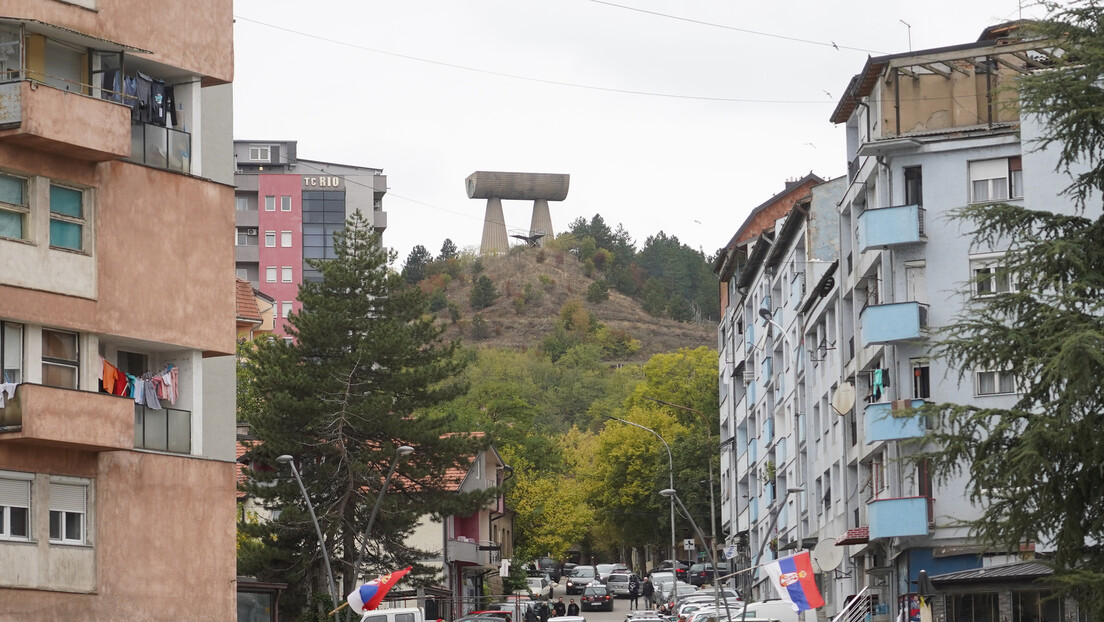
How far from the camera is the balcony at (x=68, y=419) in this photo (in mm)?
26078

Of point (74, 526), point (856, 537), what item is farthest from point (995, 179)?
point (74, 526)

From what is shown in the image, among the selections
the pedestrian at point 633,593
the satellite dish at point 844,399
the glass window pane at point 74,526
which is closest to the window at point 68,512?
the glass window pane at point 74,526

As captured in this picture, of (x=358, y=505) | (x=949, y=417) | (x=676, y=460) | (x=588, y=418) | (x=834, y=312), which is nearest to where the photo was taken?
(x=949, y=417)

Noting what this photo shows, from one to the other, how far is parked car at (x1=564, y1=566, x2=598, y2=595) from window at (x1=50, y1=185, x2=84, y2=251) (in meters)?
62.2

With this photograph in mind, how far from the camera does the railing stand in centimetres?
2878

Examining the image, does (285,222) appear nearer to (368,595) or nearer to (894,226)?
(894,226)

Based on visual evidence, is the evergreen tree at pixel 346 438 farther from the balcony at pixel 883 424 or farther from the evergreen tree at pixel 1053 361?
the evergreen tree at pixel 1053 361

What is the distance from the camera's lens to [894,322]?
4922 centimetres

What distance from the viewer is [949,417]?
2411cm

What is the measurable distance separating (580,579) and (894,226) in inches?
1833

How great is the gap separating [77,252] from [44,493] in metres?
3.87

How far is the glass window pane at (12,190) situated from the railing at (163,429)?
4000mm

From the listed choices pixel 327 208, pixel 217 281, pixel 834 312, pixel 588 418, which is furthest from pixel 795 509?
pixel 588 418

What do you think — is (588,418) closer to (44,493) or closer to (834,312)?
(834,312)
